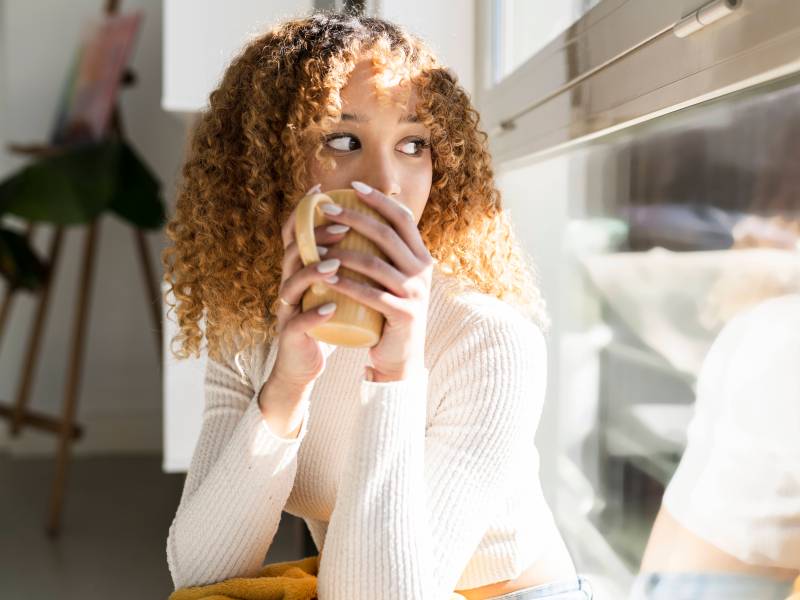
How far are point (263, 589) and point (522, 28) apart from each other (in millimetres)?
904

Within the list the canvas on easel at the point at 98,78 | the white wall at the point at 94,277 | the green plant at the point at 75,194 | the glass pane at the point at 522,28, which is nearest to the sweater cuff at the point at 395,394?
the glass pane at the point at 522,28

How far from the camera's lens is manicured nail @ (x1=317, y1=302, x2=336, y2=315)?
0.65 metres

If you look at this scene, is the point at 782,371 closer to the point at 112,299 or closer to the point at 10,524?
the point at 10,524

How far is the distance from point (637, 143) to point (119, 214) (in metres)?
1.99

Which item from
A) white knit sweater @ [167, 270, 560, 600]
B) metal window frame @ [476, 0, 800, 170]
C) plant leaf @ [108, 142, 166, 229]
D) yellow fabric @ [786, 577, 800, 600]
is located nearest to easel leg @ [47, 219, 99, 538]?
plant leaf @ [108, 142, 166, 229]

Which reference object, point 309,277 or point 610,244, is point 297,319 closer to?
point 309,277

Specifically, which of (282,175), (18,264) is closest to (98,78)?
(18,264)

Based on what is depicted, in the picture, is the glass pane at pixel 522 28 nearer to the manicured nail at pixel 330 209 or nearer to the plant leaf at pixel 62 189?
the manicured nail at pixel 330 209

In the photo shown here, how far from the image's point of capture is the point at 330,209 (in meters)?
0.64

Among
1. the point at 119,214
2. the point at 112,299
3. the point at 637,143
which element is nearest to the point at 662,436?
the point at 637,143

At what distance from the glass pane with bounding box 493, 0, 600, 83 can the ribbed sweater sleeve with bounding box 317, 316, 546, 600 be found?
1.80 feet

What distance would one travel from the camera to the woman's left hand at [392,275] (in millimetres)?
642

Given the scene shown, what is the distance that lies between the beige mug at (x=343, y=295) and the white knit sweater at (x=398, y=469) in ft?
0.28

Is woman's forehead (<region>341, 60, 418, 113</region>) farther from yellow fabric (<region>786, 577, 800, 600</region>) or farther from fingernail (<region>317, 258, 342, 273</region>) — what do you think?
yellow fabric (<region>786, 577, 800, 600</region>)
